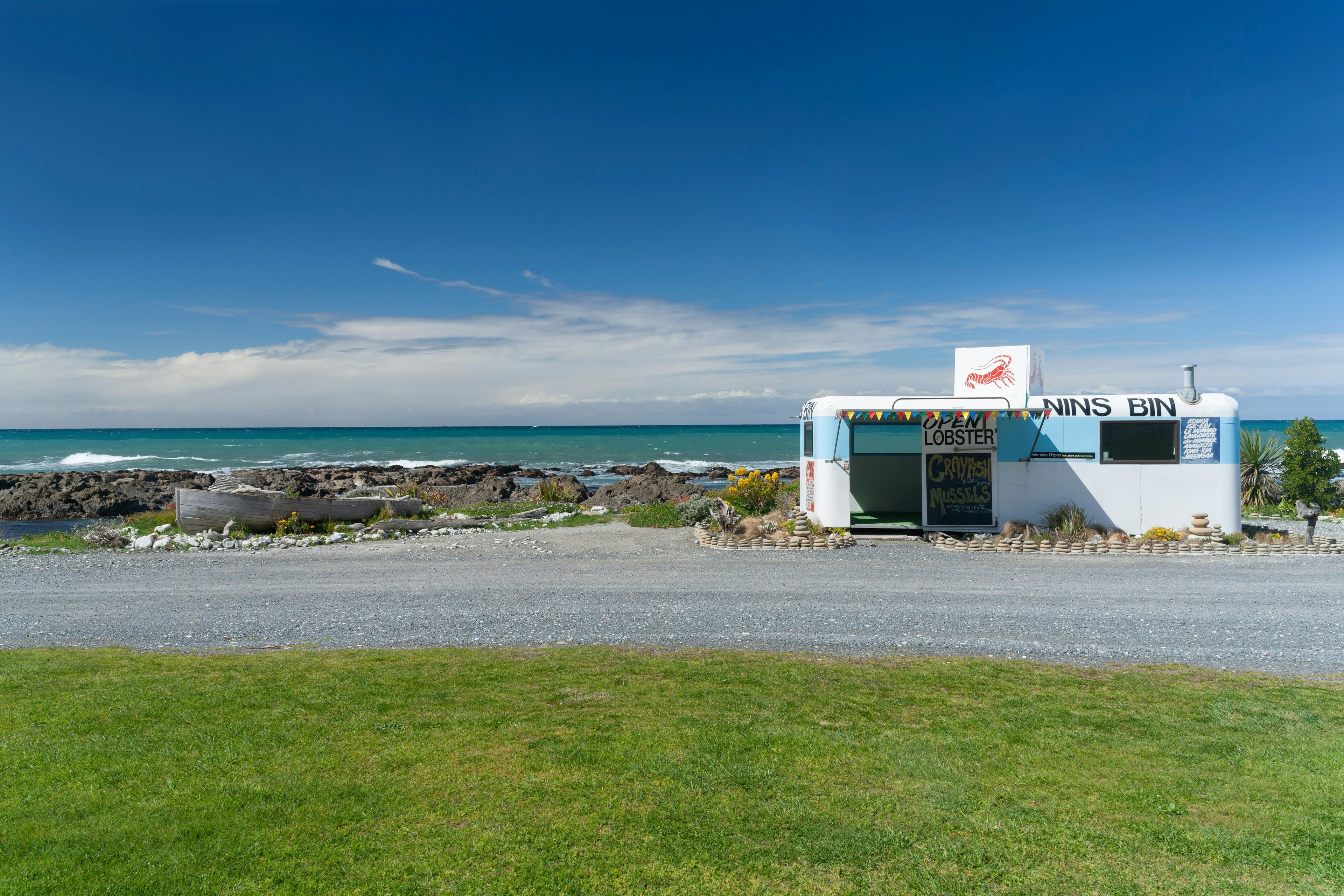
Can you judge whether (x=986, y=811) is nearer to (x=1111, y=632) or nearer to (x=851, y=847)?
(x=851, y=847)

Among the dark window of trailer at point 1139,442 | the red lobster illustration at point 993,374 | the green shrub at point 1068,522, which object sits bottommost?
the green shrub at point 1068,522

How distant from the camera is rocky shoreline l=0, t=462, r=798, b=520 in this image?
2244cm

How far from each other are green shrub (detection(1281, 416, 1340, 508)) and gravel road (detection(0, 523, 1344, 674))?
24.9ft

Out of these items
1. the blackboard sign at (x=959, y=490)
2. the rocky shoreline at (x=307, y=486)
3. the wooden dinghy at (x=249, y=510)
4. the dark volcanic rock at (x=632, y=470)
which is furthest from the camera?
the dark volcanic rock at (x=632, y=470)

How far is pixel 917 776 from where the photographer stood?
12.4 ft

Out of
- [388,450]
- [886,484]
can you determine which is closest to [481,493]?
[886,484]

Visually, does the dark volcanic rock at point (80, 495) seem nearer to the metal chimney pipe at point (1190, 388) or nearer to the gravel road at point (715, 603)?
the gravel road at point (715, 603)

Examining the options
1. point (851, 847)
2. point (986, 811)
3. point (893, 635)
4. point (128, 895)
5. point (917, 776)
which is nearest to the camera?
point (128, 895)

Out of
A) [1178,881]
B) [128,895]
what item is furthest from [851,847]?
[128,895]

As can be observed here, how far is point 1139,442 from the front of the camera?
14086 millimetres

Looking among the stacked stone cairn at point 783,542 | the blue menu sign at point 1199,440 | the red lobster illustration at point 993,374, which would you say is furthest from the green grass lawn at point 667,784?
the red lobster illustration at point 993,374

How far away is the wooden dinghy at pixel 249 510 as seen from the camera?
15758 mm

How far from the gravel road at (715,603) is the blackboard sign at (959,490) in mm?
1805

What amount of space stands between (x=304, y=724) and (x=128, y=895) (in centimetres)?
175
